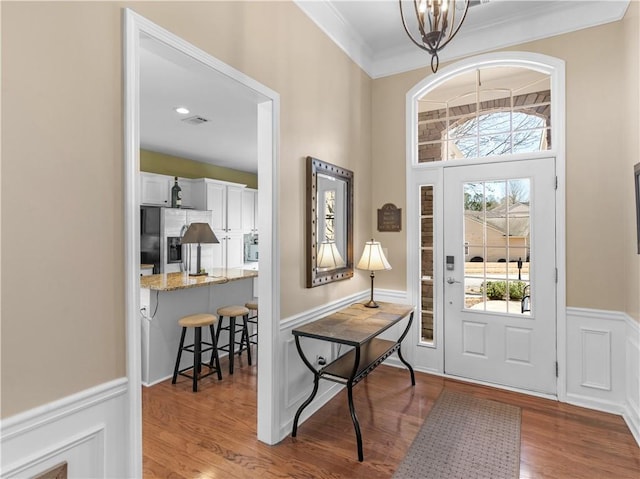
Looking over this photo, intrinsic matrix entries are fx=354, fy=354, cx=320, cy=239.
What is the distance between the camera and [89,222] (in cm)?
129

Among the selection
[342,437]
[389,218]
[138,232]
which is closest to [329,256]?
[389,218]

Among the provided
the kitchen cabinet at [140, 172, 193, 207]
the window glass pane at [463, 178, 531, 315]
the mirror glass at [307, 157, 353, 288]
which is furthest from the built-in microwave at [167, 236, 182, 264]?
the window glass pane at [463, 178, 531, 315]

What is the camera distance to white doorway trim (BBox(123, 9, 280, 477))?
140cm

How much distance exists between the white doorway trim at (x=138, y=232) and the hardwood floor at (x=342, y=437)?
0.24 m

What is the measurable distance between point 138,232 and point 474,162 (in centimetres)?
287

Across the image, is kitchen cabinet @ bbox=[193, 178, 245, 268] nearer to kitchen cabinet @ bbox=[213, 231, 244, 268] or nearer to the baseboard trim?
kitchen cabinet @ bbox=[213, 231, 244, 268]

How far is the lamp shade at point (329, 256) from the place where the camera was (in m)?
2.79

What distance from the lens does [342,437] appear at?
7.84 feet

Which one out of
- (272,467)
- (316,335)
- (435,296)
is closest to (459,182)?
(435,296)

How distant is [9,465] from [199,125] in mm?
4100

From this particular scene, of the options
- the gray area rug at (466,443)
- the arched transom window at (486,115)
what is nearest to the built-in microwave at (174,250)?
the arched transom window at (486,115)

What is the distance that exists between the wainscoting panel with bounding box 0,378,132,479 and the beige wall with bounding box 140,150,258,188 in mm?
5052

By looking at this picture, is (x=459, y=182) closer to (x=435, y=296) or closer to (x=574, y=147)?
(x=574, y=147)

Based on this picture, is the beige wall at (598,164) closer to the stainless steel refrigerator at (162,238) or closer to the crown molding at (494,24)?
the crown molding at (494,24)
